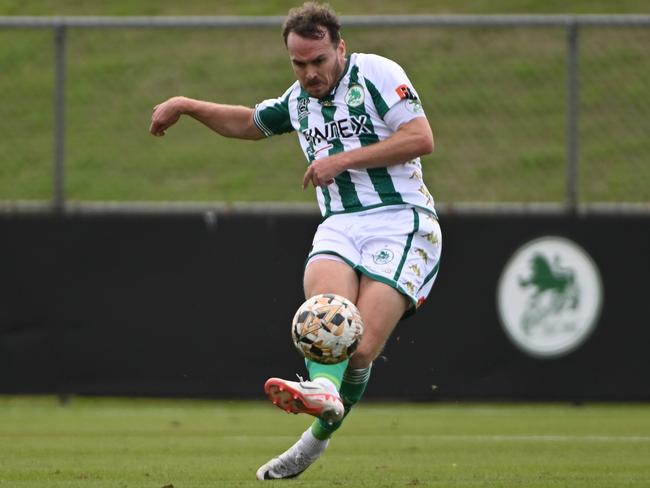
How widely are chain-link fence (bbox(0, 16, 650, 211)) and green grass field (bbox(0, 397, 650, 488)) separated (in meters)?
3.14

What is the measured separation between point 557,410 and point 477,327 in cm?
95

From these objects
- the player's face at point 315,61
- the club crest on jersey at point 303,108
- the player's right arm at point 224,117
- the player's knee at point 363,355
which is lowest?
the player's knee at point 363,355

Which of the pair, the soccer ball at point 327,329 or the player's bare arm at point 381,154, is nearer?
the soccer ball at point 327,329

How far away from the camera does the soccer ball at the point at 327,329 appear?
5.88 meters

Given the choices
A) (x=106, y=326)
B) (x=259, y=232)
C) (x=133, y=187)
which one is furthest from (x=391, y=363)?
(x=133, y=187)

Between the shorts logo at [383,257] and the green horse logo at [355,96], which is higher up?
the green horse logo at [355,96]

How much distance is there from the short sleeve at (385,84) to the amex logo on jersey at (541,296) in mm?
4848

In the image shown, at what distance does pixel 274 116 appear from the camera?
6.91 m

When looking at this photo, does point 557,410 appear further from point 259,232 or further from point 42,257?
point 42,257

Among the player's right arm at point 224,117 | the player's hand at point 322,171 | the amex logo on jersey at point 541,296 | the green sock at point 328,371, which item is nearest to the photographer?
the green sock at point 328,371

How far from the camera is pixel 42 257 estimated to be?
11164 mm

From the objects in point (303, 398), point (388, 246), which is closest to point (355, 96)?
point (388, 246)

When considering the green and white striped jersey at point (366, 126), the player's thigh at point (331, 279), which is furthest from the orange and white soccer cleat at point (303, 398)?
the green and white striped jersey at point (366, 126)

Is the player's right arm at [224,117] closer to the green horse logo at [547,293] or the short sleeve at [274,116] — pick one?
the short sleeve at [274,116]
